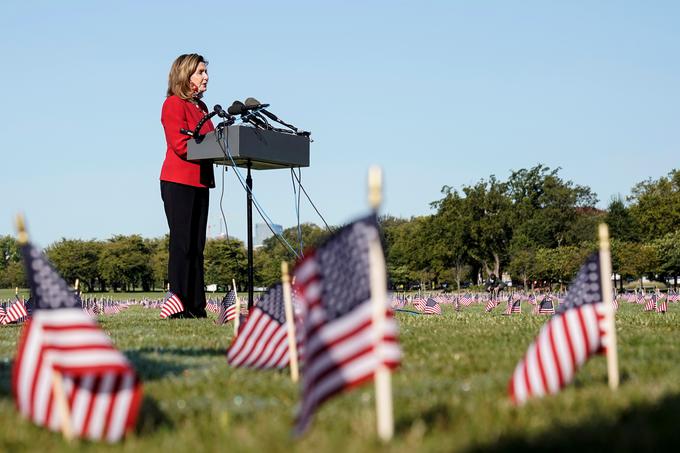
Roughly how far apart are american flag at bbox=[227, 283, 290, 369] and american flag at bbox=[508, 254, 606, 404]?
9.38 ft

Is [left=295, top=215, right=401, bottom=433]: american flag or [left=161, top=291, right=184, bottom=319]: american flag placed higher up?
[left=295, top=215, right=401, bottom=433]: american flag

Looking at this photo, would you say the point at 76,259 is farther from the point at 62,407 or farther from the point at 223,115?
the point at 62,407

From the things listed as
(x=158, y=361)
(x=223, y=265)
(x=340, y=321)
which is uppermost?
(x=223, y=265)

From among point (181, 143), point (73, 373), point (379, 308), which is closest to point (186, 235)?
point (181, 143)

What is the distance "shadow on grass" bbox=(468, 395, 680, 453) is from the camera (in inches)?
184

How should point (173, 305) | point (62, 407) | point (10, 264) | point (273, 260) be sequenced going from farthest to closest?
point (10, 264) → point (273, 260) → point (173, 305) → point (62, 407)

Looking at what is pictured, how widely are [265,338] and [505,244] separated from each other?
8983cm

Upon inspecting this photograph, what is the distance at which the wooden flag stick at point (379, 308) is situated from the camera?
4.75 metres

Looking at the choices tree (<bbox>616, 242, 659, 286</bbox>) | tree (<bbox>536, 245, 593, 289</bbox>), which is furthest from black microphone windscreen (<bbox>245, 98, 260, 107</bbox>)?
tree (<bbox>616, 242, 659, 286</bbox>)

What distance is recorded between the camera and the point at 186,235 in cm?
1684

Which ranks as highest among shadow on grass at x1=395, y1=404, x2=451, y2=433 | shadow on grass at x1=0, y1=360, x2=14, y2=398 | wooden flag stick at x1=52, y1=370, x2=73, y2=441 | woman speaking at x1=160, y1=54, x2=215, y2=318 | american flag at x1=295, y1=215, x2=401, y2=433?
woman speaking at x1=160, y1=54, x2=215, y2=318

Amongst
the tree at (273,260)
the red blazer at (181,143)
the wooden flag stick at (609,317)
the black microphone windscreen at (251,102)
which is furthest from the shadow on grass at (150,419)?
the tree at (273,260)

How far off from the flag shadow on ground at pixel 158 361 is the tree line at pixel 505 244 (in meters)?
67.3

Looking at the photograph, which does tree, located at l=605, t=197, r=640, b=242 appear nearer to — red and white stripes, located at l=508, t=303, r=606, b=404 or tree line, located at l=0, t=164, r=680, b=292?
tree line, located at l=0, t=164, r=680, b=292
